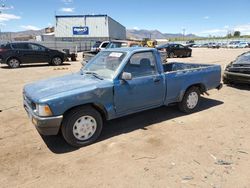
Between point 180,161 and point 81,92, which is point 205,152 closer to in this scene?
point 180,161

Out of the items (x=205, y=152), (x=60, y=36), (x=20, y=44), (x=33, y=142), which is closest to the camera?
(x=205, y=152)

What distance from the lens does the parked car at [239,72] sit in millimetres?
8141

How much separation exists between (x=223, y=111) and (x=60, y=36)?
48.3 metres

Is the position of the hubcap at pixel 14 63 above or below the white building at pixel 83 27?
below

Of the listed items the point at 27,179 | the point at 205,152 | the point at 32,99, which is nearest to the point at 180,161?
the point at 205,152

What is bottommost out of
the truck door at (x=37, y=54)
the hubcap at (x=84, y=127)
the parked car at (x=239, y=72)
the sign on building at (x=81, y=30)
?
the hubcap at (x=84, y=127)

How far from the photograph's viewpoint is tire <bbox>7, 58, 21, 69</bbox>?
1534cm

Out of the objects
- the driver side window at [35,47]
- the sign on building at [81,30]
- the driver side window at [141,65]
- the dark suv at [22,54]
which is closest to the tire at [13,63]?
the dark suv at [22,54]

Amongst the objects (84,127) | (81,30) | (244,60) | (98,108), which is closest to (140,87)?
(98,108)

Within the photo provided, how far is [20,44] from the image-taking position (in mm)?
15383

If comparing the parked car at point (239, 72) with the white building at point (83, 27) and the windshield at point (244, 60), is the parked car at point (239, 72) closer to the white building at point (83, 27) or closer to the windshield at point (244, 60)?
the windshield at point (244, 60)

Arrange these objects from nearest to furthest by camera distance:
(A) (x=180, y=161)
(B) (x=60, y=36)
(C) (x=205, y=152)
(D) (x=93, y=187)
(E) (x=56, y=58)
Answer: (D) (x=93, y=187), (A) (x=180, y=161), (C) (x=205, y=152), (E) (x=56, y=58), (B) (x=60, y=36)

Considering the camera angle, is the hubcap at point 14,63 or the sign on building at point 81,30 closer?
the hubcap at point 14,63

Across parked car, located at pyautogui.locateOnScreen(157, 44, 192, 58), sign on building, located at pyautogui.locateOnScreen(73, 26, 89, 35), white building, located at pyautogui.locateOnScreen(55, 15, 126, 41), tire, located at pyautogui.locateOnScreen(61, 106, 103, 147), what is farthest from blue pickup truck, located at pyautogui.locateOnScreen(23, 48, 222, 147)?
sign on building, located at pyautogui.locateOnScreen(73, 26, 89, 35)
